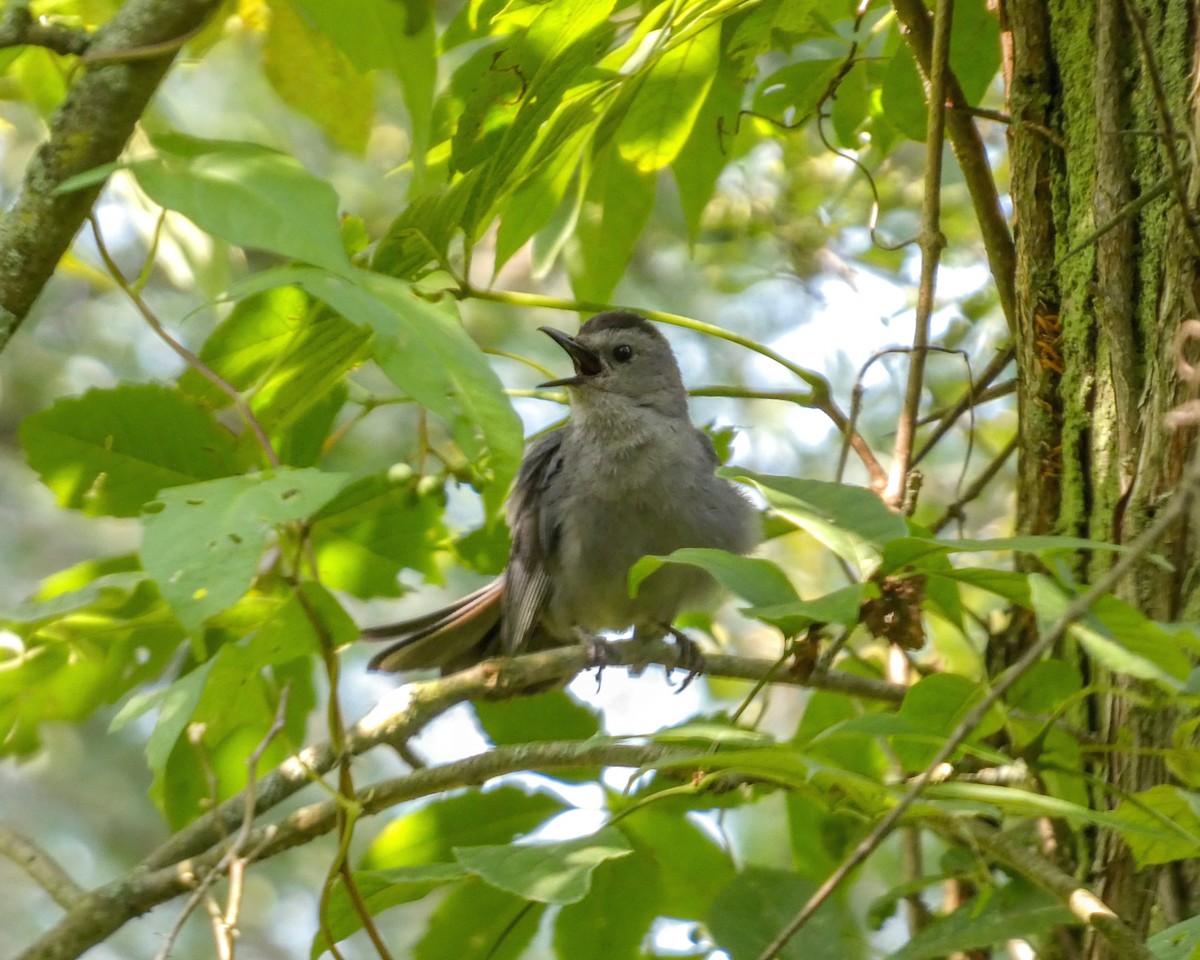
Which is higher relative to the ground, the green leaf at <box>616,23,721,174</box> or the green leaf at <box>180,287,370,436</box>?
the green leaf at <box>616,23,721,174</box>

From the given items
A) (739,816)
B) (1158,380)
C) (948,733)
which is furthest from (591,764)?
(739,816)

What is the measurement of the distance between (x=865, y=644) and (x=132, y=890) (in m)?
2.97

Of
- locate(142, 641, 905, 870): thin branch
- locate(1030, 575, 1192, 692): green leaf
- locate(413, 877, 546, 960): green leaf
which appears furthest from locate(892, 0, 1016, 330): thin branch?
locate(413, 877, 546, 960): green leaf

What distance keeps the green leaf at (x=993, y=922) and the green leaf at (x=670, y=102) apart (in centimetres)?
171

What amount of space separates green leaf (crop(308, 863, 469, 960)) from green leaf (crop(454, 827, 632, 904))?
0.17 m

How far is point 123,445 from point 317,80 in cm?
100

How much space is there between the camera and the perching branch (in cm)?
221

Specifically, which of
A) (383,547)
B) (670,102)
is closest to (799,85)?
(670,102)

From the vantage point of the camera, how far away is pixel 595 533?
4391mm

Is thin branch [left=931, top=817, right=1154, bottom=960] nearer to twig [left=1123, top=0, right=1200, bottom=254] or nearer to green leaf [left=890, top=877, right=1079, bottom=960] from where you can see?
green leaf [left=890, top=877, right=1079, bottom=960]

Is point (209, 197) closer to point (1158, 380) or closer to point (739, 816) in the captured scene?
point (1158, 380)

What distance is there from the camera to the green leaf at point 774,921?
2.48m

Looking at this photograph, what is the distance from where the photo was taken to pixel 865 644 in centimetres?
488

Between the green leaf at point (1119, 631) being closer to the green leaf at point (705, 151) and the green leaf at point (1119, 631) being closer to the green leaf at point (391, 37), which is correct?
the green leaf at point (391, 37)
